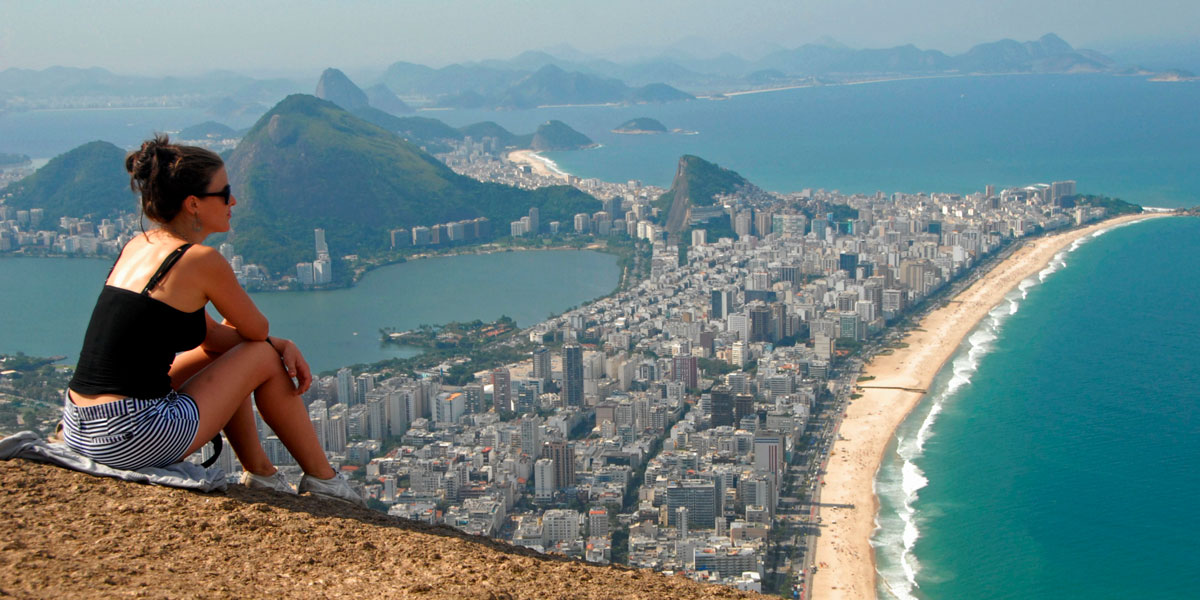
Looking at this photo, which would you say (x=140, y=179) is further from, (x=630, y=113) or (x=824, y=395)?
(x=630, y=113)

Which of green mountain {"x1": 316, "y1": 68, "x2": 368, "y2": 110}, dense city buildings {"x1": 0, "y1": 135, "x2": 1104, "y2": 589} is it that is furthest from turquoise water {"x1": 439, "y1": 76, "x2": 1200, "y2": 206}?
dense city buildings {"x1": 0, "y1": 135, "x2": 1104, "y2": 589}

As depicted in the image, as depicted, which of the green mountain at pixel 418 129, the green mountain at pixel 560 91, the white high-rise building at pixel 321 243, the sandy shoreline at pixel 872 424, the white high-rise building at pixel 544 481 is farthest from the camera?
the green mountain at pixel 560 91

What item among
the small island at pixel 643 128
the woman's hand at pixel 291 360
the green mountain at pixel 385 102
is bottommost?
the woman's hand at pixel 291 360

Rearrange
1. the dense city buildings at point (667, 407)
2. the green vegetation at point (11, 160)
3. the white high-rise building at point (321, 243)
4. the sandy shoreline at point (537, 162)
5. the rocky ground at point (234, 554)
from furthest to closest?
the sandy shoreline at point (537, 162) → the green vegetation at point (11, 160) → the white high-rise building at point (321, 243) → the dense city buildings at point (667, 407) → the rocky ground at point (234, 554)

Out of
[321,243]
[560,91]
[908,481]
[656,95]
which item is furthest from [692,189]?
[560,91]

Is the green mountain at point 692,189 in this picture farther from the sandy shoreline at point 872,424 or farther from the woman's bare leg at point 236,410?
the woman's bare leg at point 236,410

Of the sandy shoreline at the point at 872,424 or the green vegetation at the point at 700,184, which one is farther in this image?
the green vegetation at the point at 700,184

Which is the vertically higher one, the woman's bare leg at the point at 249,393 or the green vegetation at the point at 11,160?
the green vegetation at the point at 11,160

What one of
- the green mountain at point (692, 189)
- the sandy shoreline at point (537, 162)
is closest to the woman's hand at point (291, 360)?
the green mountain at point (692, 189)
